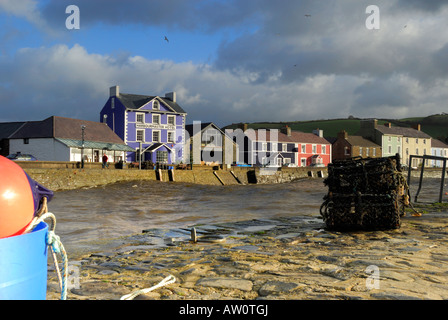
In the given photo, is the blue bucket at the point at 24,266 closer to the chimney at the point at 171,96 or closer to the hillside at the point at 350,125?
the chimney at the point at 171,96

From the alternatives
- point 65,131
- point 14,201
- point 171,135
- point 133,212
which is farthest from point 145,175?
point 14,201

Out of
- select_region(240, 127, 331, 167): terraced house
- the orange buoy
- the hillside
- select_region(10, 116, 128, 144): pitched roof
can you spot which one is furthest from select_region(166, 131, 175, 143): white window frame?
the hillside

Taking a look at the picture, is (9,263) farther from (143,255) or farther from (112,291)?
(143,255)

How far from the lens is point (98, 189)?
33.2 m

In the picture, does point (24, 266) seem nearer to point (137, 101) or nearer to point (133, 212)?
point (133, 212)

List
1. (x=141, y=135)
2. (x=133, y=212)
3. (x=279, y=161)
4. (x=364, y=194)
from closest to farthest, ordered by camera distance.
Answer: (x=364, y=194) → (x=133, y=212) → (x=141, y=135) → (x=279, y=161)

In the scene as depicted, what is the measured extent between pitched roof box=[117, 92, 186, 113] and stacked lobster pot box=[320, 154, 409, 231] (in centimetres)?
4853

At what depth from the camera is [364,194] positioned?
28.5 ft

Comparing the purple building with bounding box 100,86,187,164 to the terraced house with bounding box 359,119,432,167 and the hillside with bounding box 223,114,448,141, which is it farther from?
the hillside with bounding box 223,114,448,141

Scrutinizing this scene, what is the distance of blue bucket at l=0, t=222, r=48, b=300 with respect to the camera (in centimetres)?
235

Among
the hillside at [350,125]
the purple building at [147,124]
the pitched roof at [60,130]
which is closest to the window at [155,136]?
the purple building at [147,124]

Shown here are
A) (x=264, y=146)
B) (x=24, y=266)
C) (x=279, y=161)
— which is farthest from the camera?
(x=279, y=161)

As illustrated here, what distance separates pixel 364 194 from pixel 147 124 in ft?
163

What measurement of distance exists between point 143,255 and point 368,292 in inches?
153
